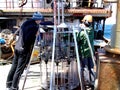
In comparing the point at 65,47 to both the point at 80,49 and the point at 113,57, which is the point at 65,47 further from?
the point at 113,57

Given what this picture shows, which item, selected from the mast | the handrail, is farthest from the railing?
the mast

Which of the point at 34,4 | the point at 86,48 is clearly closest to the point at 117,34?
the point at 86,48

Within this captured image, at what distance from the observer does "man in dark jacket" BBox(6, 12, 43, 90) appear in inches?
271

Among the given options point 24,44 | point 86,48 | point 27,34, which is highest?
point 27,34

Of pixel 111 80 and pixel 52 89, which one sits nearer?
pixel 111 80

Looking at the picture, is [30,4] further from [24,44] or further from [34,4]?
[24,44]

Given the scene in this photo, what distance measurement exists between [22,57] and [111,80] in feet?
16.7

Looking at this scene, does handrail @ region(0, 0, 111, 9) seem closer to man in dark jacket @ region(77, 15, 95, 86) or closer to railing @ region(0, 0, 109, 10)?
railing @ region(0, 0, 109, 10)

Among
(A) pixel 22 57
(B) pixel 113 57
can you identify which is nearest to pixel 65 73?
(A) pixel 22 57

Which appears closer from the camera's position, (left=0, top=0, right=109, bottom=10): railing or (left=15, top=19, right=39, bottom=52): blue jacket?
(left=15, top=19, right=39, bottom=52): blue jacket

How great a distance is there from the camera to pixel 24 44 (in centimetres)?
693

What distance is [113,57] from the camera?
6.98 feet

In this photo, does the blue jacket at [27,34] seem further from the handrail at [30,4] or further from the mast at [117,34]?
the handrail at [30,4]

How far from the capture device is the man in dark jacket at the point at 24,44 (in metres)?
6.88
